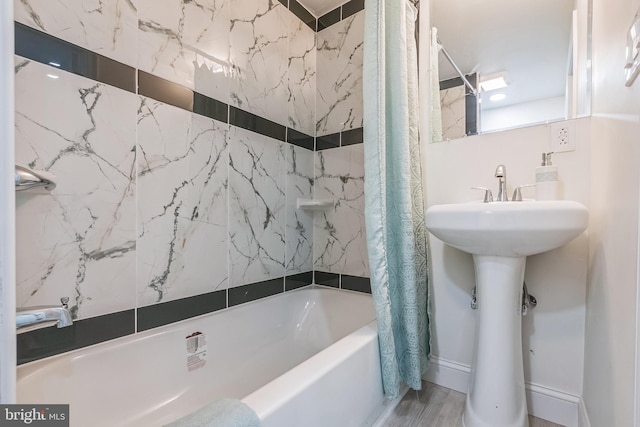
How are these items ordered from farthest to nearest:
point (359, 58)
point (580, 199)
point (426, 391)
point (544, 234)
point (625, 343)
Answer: point (359, 58) → point (426, 391) → point (580, 199) → point (544, 234) → point (625, 343)

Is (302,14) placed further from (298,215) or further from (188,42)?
(298,215)

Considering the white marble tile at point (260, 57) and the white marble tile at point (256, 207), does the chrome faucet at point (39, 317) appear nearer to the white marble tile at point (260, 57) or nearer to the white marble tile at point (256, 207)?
the white marble tile at point (256, 207)

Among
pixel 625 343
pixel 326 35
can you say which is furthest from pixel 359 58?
pixel 625 343

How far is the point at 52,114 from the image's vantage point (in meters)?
0.87

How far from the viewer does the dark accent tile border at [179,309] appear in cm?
108

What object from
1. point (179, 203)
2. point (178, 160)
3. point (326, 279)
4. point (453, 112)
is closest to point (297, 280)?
point (326, 279)

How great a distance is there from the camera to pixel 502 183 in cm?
118

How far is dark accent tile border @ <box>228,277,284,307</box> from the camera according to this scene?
1402 mm

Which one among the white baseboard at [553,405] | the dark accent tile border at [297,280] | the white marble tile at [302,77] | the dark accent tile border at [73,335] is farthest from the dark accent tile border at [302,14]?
the white baseboard at [553,405]

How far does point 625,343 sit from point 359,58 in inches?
69.8

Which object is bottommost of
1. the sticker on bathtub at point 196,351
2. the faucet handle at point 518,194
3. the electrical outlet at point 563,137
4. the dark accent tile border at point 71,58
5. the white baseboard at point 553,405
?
the white baseboard at point 553,405

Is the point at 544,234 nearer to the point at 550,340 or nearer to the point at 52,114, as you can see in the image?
the point at 550,340

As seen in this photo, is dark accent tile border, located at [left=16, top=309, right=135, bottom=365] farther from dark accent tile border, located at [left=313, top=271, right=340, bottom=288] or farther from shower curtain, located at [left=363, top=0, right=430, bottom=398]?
dark accent tile border, located at [left=313, top=271, right=340, bottom=288]

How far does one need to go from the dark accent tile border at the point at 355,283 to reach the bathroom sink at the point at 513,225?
780 millimetres
